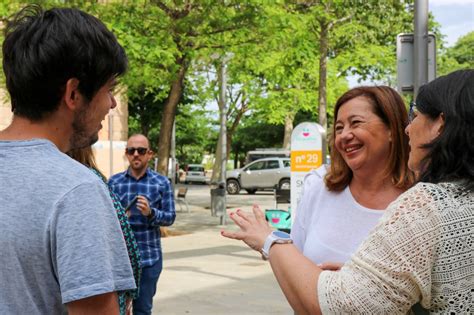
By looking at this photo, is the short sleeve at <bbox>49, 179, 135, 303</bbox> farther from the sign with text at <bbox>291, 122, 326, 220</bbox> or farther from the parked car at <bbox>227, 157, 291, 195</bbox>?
the parked car at <bbox>227, 157, 291, 195</bbox>

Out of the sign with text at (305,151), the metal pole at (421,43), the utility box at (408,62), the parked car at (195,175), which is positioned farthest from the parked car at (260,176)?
the metal pole at (421,43)

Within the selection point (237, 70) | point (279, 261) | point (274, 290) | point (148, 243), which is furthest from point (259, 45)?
point (279, 261)

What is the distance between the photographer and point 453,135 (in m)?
1.82

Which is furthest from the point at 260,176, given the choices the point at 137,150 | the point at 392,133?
the point at 392,133

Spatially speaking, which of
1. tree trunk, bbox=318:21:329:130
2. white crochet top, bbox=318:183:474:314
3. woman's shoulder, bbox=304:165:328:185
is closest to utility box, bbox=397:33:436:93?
woman's shoulder, bbox=304:165:328:185

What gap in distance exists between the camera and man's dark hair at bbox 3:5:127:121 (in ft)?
5.19

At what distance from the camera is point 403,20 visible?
18.8 metres

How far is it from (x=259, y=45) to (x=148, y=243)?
918 cm

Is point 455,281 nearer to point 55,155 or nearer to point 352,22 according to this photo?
point 55,155

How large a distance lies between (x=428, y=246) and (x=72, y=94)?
999 millimetres

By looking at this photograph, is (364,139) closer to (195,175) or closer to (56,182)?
(56,182)

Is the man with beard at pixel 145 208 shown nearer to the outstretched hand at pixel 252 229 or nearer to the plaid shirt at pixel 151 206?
the plaid shirt at pixel 151 206

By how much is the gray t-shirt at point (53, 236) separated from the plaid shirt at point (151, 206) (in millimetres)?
3764

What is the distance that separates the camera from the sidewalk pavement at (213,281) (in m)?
7.75
